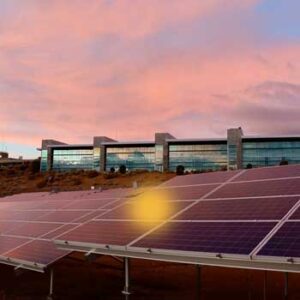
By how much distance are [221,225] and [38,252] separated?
10.1 m

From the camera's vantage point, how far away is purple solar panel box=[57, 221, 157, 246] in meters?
19.3

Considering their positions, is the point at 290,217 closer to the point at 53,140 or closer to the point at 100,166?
the point at 100,166

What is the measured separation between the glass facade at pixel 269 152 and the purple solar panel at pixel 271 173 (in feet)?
404

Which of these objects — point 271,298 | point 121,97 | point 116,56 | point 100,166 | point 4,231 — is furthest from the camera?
point 100,166

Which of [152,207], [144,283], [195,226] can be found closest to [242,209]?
[195,226]

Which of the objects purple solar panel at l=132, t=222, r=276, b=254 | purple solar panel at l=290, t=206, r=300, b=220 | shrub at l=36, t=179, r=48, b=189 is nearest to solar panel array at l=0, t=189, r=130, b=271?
purple solar panel at l=132, t=222, r=276, b=254

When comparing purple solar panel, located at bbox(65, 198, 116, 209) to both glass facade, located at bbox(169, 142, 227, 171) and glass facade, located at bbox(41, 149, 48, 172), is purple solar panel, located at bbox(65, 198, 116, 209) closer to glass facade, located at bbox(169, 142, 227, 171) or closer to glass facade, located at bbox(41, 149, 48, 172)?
glass facade, located at bbox(169, 142, 227, 171)


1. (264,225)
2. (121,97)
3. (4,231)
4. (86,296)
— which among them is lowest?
(86,296)

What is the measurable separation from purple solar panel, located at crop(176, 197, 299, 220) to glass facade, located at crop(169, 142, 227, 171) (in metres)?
134

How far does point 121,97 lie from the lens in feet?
193

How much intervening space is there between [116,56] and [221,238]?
27.3 meters

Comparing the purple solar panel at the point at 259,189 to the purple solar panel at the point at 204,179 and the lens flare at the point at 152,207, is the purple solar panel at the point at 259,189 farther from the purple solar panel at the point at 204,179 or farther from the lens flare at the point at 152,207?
the lens flare at the point at 152,207

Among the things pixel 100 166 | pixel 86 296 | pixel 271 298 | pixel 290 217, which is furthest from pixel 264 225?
pixel 100 166

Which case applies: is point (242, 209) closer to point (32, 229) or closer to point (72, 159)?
point (32, 229)
